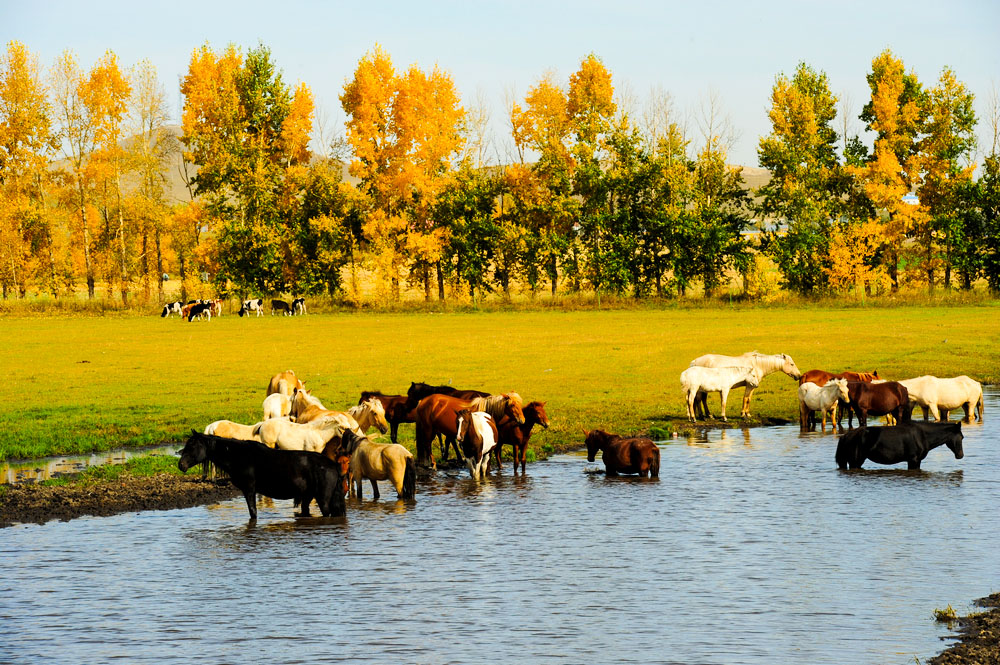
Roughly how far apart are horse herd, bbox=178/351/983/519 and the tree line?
57.4 meters

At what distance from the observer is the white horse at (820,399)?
23.5 meters

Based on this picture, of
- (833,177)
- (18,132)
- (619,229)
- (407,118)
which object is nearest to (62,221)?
(18,132)

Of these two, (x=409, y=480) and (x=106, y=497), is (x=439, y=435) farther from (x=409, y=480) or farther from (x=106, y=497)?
(x=106, y=497)

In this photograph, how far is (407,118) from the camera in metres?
83.6

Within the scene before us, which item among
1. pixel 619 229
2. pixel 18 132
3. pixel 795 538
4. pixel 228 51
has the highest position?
pixel 228 51

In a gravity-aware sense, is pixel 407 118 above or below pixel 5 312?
above

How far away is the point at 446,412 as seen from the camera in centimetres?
1927

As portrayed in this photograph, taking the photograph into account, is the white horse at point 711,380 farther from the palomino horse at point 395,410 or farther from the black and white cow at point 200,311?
the black and white cow at point 200,311

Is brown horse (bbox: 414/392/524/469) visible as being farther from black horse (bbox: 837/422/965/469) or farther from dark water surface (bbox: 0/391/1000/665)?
black horse (bbox: 837/422/965/469)

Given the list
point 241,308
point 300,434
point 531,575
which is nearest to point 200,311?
point 241,308

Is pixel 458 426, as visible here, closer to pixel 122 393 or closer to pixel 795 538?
pixel 795 538

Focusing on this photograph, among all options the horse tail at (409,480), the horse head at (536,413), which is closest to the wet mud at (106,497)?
the horse tail at (409,480)

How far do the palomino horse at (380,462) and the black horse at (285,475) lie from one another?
1.09 m

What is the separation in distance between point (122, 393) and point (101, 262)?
77.9m
